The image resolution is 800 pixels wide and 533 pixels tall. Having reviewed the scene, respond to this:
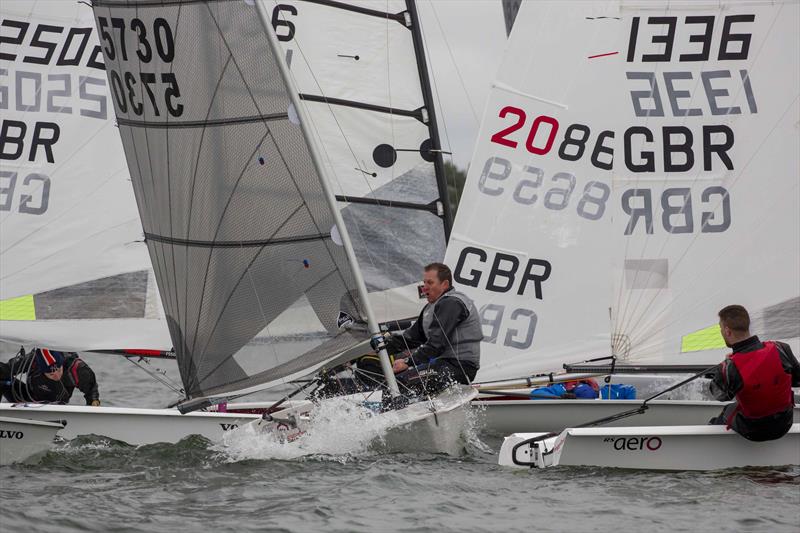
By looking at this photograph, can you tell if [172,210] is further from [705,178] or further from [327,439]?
[705,178]

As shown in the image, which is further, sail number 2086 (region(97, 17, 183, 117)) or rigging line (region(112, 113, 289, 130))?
sail number 2086 (region(97, 17, 183, 117))

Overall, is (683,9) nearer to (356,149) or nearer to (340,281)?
(356,149)

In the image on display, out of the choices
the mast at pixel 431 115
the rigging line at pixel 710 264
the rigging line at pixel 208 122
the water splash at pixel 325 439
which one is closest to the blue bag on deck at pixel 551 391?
the rigging line at pixel 710 264

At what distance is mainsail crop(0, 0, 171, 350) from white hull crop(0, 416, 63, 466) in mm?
2111

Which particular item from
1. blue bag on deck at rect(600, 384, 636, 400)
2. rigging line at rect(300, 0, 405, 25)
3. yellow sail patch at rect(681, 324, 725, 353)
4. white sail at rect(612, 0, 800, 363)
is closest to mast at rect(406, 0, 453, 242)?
rigging line at rect(300, 0, 405, 25)

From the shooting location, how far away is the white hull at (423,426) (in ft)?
25.3

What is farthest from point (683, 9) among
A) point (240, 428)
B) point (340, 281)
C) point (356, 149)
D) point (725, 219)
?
point (240, 428)

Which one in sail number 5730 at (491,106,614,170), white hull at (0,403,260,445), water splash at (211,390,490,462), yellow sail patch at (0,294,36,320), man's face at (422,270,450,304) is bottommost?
water splash at (211,390,490,462)

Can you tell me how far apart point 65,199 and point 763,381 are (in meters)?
5.84

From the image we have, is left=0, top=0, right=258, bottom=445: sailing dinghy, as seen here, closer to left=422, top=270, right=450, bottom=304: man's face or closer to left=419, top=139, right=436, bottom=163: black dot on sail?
left=419, top=139, right=436, bottom=163: black dot on sail

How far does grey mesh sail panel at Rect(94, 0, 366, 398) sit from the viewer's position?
7883 millimetres

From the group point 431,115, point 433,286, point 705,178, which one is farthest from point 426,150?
point 433,286

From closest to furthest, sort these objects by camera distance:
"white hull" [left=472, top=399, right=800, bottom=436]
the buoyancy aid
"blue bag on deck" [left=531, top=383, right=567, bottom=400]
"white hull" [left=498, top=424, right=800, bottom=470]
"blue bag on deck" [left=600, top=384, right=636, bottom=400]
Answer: the buoyancy aid, "white hull" [left=498, top=424, right=800, bottom=470], "white hull" [left=472, top=399, right=800, bottom=436], "blue bag on deck" [left=531, top=383, right=567, bottom=400], "blue bag on deck" [left=600, top=384, right=636, bottom=400]

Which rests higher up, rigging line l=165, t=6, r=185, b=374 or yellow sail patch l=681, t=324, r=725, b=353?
rigging line l=165, t=6, r=185, b=374
